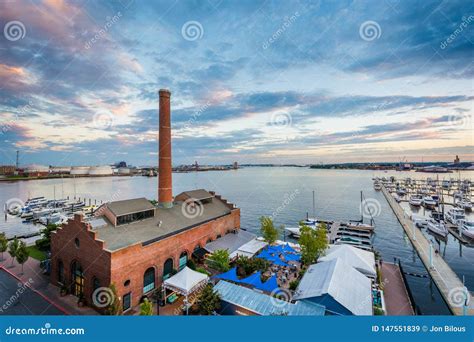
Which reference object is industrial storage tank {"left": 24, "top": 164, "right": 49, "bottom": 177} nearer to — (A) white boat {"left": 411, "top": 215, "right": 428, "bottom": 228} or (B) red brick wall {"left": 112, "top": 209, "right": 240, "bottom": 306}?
(B) red brick wall {"left": 112, "top": 209, "right": 240, "bottom": 306}

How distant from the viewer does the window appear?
16.6 m

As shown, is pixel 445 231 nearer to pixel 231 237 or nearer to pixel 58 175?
pixel 231 237

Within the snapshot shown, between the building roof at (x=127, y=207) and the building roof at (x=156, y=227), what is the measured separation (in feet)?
3.29

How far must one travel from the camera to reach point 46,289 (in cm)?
1886

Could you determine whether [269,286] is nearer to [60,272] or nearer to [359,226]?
[60,272]

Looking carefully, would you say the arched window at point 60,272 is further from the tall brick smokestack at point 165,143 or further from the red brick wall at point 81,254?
the tall brick smokestack at point 165,143

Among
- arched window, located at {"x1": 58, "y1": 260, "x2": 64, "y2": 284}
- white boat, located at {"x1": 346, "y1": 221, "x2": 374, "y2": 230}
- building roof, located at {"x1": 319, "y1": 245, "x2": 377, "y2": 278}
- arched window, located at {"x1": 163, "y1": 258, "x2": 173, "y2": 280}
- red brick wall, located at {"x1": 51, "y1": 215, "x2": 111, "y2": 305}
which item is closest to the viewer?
red brick wall, located at {"x1": 51, "y1": 215, "x2": 111, "y2": 305}

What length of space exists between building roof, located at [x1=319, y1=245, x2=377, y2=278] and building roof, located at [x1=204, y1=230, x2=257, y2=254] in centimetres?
916

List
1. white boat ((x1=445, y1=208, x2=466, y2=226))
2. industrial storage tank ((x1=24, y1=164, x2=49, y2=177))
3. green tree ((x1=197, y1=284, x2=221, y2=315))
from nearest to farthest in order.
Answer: green tree ((x1=197, y1=284, x2=221, y2=315))
white boat ((x1=445, y1=208, x2=466, y2=226))
industrial storage tank ((x1=24, y1=164, x2=49, y2=177))

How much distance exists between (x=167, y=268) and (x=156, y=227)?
142 inches

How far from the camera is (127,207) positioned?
20.6m

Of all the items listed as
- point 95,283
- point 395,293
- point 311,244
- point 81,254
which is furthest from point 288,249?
point 81,254

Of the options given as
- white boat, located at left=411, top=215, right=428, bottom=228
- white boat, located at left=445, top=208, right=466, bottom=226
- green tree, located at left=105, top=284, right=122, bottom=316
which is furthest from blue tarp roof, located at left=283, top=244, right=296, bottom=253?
white boat, located at left=445, top=208, right=466, bottom=226

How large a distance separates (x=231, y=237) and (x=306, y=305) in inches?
614
